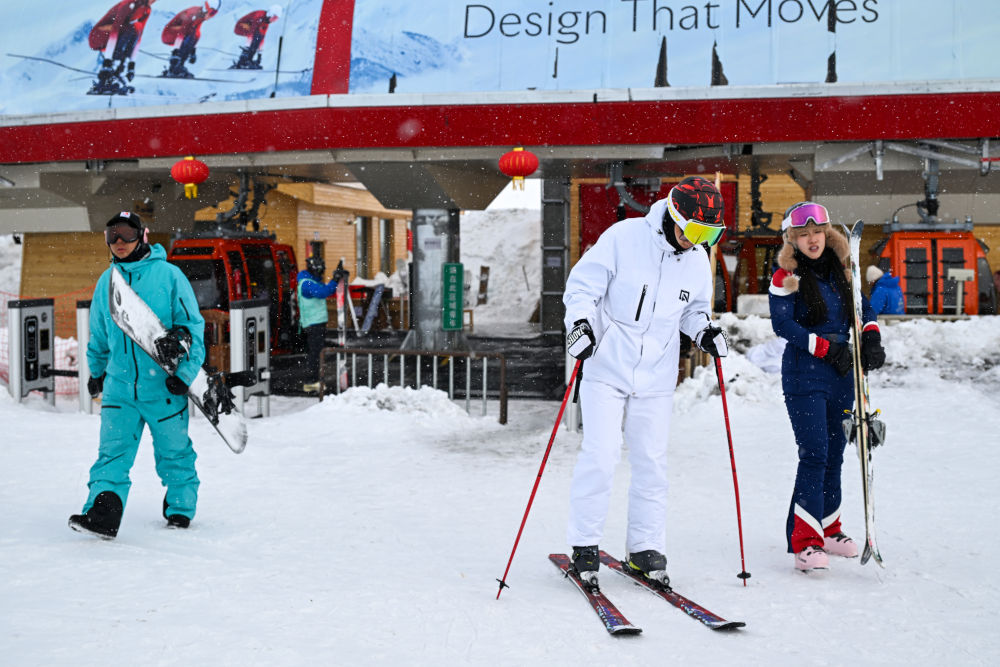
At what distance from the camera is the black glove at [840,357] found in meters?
4.29

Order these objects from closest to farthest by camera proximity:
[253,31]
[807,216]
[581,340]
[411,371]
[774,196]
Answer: [581,340], [807,216], [253,31], [411,371], [774,196]

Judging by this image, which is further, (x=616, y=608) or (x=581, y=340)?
(x=581, y=340)

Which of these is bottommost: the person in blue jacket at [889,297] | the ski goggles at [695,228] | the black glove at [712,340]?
the black glove at [712,340]

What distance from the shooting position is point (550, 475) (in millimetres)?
6723

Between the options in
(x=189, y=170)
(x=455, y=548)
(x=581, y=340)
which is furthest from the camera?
(x=189, y=170)

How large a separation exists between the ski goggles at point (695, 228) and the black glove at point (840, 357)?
2.78 ft

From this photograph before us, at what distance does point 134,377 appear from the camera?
467 centimetres

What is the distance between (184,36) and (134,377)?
1037cm

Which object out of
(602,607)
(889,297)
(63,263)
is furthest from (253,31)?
(602,607)

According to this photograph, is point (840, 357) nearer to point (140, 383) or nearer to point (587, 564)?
point (587, 564)

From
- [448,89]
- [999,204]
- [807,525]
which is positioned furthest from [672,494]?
[999,204]

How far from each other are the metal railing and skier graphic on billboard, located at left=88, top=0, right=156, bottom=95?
5180 millimetres

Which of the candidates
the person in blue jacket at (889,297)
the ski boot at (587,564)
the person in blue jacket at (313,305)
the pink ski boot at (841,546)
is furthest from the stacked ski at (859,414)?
the person in blue jacket at (313,305)

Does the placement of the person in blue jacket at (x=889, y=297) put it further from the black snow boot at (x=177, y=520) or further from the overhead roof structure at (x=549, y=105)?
the black snow boot at (x=177, y=520)
